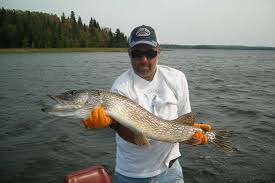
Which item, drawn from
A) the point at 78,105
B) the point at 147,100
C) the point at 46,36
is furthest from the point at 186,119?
the point at 46,36

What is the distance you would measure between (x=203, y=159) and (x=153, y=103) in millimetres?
5682

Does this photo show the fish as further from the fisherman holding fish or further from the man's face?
the man's face

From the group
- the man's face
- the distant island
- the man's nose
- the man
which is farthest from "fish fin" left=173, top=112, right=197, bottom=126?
the distant island

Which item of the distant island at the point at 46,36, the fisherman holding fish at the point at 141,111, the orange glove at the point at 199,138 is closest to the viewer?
the fisherman holding fish at the point at 141,111

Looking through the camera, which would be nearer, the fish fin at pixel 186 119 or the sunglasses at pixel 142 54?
the sunglasses at pixel 142 54

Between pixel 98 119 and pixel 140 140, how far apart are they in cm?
52

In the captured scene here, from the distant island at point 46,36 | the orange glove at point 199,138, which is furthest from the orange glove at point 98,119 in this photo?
the distant island at point 46,36

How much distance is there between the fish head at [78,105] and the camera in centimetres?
371

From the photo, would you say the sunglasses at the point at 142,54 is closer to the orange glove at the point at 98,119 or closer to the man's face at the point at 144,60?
the man's face at the point at 144,60

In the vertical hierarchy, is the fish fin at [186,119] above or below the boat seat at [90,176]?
above

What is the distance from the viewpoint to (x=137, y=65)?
3.82 m

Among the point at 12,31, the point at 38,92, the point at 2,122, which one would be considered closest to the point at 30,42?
the point at 12,31

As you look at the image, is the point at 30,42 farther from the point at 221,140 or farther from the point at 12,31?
the point at 221,140

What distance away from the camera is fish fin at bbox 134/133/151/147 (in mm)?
3600
